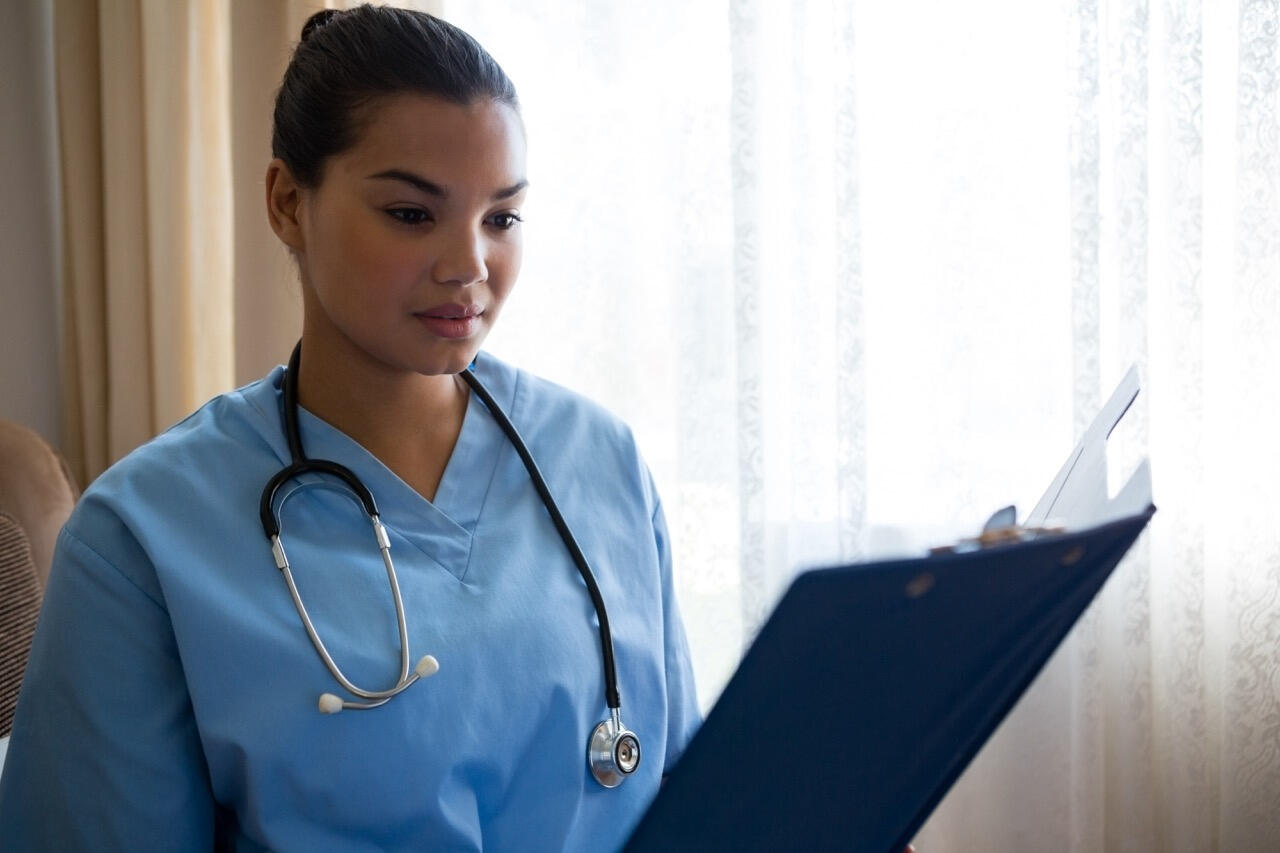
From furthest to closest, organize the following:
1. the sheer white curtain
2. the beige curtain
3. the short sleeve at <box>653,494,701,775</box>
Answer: the beige curtain
the sheer white curtain
the short sleeve at <box>653,494,701,775</box>

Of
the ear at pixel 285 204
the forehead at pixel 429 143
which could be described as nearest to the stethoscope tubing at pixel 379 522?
the ear at pixel 285 204

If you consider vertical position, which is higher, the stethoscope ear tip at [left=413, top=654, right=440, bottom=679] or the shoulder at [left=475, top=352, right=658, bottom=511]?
the shoulder at [left=475, top=352, right=658, bottom=511]

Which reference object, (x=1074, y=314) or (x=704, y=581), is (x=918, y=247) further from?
(x=704, y=581)

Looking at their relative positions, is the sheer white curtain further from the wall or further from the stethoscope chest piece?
the stethoscope chest piece

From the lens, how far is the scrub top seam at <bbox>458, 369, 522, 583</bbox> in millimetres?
1037

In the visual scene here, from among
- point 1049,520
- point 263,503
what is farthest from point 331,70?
point 1049,520

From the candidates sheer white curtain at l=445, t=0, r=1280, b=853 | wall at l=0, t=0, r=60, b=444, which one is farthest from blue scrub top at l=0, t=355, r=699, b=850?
wall at l=0, t=0, r=60, b=444

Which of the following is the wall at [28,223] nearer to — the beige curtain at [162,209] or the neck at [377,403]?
the beige curtain at [162,209]

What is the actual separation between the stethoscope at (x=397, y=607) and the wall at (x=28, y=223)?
1.37 m

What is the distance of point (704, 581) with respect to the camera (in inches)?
83.4

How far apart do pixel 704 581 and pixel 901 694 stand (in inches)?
56.2

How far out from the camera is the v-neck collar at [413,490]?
3.38 ft

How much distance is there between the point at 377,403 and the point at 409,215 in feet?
0.61

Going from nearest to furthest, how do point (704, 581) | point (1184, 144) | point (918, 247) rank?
point (1184, 144)
point (918, 247)
point (704, 581)
